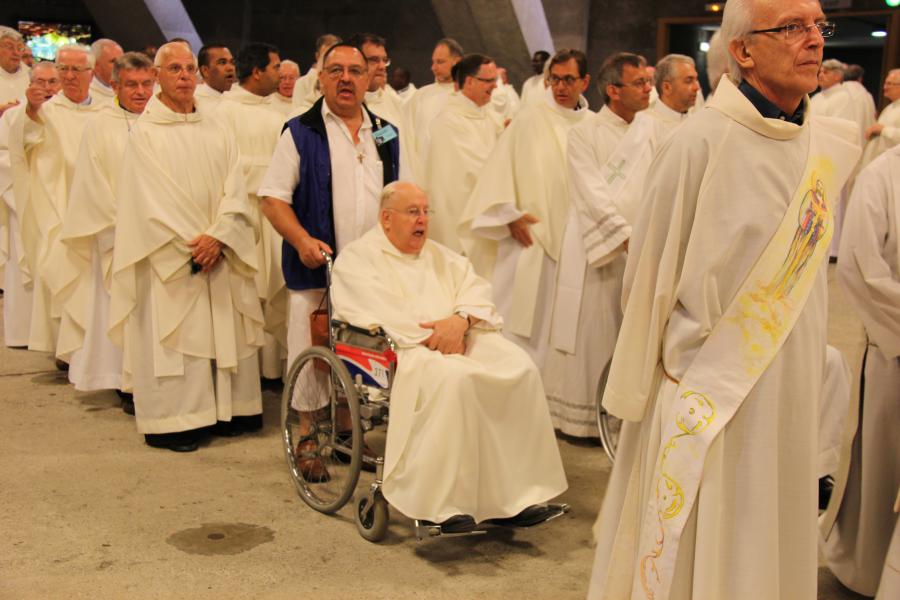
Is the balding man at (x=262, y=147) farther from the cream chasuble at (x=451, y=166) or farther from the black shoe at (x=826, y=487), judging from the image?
the black shoe at (x=826, y=487)

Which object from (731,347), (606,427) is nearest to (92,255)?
(606,427)

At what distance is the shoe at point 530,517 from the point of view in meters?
3.97

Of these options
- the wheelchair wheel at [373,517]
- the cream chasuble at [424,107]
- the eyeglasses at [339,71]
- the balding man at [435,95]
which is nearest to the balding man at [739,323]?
the wheelchair wheel at [373,517]

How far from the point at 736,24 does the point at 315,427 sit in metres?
2.62

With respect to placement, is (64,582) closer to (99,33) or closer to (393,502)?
(393,502)

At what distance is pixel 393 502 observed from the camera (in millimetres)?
3771

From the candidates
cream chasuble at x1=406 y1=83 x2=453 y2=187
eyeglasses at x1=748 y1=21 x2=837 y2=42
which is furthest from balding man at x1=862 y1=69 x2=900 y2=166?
eyeglasses at x1=748 y1=21 x2=837 y2=42

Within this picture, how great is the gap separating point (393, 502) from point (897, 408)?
1.69 metres

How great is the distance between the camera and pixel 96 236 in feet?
18.2

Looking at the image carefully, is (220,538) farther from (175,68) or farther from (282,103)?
(282,103)

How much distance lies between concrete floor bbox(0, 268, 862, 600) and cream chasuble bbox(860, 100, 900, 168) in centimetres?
624

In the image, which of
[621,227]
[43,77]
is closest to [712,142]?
[621,227]

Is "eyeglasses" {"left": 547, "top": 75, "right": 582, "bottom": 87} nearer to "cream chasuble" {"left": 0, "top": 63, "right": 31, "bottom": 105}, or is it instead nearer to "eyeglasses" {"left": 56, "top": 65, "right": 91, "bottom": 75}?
"eyeglasses" {"left": 56, "top": 65, "right": 91, "bottom": 75}

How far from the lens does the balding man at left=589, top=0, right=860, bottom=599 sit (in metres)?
2.47
